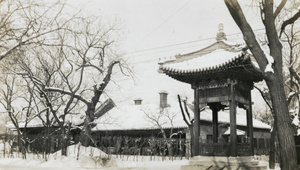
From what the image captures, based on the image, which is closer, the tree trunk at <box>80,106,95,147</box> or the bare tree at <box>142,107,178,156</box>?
the tree trunk at <box>80,106,95,147</box>

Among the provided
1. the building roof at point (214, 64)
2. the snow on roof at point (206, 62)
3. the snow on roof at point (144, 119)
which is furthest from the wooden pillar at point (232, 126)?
the snow on roof at point (144, 119)

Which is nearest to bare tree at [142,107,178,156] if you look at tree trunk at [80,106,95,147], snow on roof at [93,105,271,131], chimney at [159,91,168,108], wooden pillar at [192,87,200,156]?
snow on roof at [93,105,271,131]

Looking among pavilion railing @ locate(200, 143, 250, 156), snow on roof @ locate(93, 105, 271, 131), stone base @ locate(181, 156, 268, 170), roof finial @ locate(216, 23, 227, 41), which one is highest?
roof finial @ locate(216, 23, 227, 41)

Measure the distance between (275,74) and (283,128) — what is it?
1.49m

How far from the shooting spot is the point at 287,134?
321 inches

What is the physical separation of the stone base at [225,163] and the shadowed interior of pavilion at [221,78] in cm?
27

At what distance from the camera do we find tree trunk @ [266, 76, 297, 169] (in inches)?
316

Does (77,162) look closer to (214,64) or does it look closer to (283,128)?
(214,64)

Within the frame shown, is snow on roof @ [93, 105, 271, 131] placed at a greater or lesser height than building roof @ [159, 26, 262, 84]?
lesser

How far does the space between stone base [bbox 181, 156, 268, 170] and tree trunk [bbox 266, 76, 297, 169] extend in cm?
453

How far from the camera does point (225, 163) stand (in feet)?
43.7

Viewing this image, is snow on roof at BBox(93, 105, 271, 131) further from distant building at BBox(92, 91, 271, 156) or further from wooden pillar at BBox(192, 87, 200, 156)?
wooden pillar at BBox(192, 87, 200, 156)

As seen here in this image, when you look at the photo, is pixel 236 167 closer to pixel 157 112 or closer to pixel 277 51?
pixel 277 51

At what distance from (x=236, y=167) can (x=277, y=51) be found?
6.11 m
